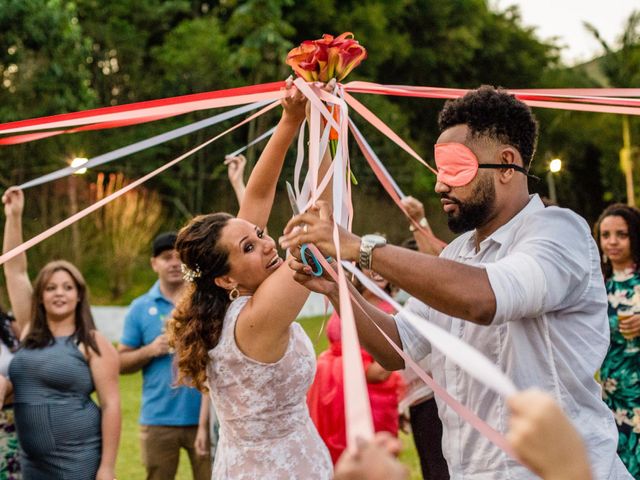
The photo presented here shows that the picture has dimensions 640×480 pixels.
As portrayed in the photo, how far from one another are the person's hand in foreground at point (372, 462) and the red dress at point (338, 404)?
336 centimetres

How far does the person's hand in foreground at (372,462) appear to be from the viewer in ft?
4.21

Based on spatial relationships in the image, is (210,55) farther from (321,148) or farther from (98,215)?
(321,148)

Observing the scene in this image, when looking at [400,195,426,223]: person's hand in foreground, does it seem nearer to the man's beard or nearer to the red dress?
the red dress

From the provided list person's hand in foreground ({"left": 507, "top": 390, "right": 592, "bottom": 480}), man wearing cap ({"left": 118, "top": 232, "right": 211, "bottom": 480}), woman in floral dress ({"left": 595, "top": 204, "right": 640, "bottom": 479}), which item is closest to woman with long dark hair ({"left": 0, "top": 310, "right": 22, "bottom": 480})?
man wearing cap ({"left": 118, "top": 232, "right": 211, "bottom": 480})

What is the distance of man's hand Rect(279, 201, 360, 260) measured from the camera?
6.72 feet

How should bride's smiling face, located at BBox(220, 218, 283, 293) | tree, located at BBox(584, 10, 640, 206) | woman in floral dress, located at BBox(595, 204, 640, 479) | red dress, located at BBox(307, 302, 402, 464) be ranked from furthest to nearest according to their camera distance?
tree, located at BBox(584, 10, 640, 206)
red dress, located at BBox(307, 302, 402, 464)
woman in floral dress, located at BBox(595, 204, 640, 479)
bride's smiling face, located at BBox(220, 218, 283, 293)

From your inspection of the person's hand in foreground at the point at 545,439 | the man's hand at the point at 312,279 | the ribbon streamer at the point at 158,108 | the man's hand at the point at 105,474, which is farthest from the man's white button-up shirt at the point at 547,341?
the man's hand at the point at 105,474

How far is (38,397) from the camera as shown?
4.16m

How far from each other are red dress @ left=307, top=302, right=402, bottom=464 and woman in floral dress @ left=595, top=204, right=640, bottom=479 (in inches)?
49.3

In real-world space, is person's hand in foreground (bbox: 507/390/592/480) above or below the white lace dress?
above

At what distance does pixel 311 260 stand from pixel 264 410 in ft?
3.25

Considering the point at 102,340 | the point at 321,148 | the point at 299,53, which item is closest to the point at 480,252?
the point at 321,148

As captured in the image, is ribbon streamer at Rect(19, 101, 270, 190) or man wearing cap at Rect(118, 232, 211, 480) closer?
ribbon streamer at Rect(19, 101, 270, 190)

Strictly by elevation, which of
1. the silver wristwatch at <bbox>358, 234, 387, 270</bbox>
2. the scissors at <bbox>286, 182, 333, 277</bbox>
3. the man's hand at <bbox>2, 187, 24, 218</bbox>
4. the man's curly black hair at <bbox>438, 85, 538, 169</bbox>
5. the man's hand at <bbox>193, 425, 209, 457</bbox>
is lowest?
the man's hand at <bbox>193, 425, 209, 457</bbox>
